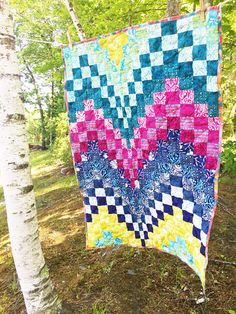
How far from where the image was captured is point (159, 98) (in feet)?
7.71

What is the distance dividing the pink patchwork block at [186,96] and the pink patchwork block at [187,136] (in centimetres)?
22

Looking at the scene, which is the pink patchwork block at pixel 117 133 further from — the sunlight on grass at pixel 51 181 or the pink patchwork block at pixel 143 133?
the sunlight on grass at pixel 51 181

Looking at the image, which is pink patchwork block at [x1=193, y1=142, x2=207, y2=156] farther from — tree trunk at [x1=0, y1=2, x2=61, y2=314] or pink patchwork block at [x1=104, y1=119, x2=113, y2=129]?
tree trunk at [x1=0, y1=2, x2=61, y2=314]

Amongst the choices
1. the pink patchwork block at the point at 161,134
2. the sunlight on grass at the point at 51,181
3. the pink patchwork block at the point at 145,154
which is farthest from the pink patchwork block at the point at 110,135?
the sunlight on grass at the point at 51,181

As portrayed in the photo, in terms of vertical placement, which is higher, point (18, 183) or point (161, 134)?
point (161, 134)

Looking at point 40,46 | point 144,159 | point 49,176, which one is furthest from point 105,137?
point 40,46

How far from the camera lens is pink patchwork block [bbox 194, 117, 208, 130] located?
7.06 ft

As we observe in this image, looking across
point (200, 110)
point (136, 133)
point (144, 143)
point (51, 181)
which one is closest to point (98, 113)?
point (136, 133)

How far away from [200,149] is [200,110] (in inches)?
11.3

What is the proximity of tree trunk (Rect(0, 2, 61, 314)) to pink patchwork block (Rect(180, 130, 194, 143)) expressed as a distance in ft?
4.27

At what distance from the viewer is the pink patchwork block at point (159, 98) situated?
232 cm

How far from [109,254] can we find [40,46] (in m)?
15.7

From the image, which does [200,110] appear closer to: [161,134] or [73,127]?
[161,134]

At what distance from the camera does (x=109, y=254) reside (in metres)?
3.87
